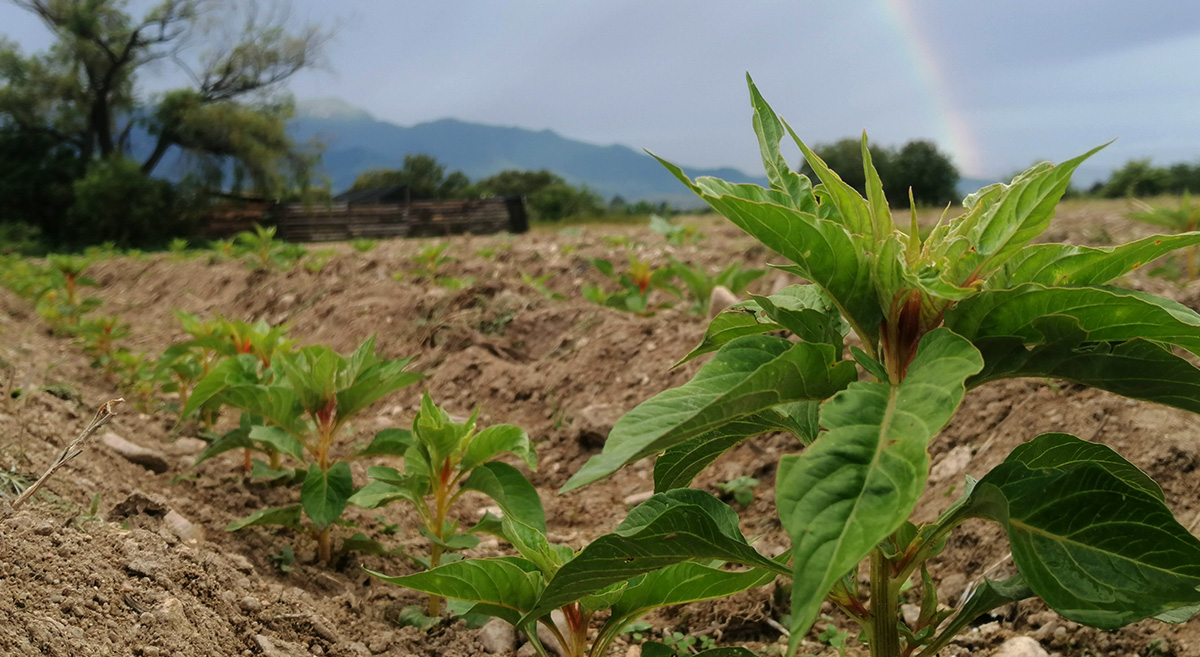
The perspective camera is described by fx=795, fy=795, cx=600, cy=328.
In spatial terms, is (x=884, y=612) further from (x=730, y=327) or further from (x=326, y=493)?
(x=326, y=493)

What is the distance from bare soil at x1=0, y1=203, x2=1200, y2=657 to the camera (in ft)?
6.07

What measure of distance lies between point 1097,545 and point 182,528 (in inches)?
96.2

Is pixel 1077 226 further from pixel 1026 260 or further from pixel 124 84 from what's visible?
pixel 124 84

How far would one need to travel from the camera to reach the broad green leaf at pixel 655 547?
120cm

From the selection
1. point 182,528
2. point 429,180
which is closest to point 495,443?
point 182,528

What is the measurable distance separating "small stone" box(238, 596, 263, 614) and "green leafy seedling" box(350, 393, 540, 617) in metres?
0.42

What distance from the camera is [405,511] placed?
3486 millimetres

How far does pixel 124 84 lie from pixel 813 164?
36.7m

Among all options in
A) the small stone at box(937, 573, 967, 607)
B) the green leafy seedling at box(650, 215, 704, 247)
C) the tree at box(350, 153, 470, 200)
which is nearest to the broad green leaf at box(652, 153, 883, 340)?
the small stone at box(937, 573, 967, 607)

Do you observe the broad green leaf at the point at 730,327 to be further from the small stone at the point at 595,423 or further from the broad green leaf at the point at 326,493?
the small stone at the point at 595,423

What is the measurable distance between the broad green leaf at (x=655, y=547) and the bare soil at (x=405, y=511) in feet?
3.36

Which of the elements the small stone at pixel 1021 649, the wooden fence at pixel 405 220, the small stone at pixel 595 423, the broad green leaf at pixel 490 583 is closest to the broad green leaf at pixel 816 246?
the broad green leaf at pixel 490 583

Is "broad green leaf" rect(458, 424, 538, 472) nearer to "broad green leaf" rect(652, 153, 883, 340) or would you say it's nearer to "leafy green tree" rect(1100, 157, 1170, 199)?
"broad green leaf" rect(652, 153, 883, 340)

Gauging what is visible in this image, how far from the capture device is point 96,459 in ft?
9.62
